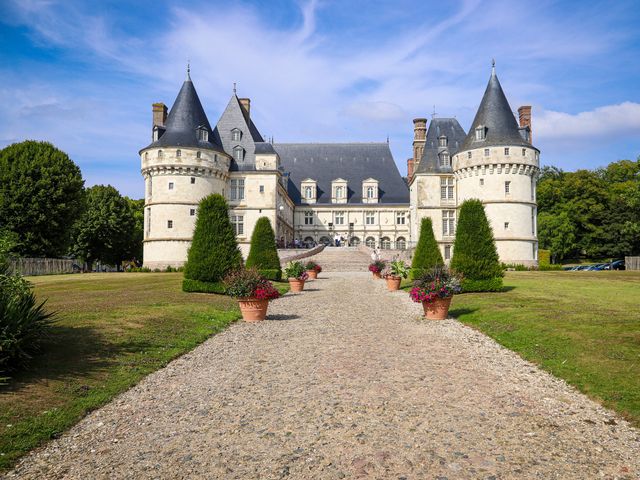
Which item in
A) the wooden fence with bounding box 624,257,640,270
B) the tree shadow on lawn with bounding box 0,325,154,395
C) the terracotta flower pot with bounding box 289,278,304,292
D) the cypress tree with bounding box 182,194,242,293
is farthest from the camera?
the wooden fence with bounding box 624,257,640,270

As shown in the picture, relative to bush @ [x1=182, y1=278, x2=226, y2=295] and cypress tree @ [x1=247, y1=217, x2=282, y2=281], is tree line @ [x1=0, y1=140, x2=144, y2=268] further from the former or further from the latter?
bush @ [x1=182, y1=278, x2=226, y2=295]

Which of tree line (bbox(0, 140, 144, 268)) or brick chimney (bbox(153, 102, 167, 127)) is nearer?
tree line (bbox(0, 140, 144, 268))

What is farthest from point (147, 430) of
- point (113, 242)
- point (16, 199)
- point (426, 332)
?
point (113, 242)

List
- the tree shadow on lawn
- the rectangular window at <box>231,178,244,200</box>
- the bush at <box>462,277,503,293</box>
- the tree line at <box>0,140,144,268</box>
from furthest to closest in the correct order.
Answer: the rectangular window at <box>231,178,244,200</box> < the tree line at <box>0,140,144,268</box> < the bush at <box>462,277,503,293</box> < the tree shadow on lawn

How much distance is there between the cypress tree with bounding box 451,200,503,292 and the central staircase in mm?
17687

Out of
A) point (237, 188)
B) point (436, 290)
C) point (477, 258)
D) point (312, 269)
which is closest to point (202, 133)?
point (237, 188)

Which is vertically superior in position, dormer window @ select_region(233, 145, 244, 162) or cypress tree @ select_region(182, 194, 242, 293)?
dormer window @ select_region(233, 145, 244, 162)

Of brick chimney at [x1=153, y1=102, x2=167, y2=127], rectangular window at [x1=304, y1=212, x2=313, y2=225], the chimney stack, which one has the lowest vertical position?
rectangular window at [x1=304, y1=212, x2=313, y2=225]

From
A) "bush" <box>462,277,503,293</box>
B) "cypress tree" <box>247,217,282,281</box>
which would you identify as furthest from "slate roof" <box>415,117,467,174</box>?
"bush" <box>462,277,503,293</box>

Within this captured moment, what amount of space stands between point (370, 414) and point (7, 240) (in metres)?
5.73

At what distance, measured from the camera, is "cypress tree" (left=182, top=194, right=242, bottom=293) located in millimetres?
17469

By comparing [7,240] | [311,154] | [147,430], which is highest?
[311,154]

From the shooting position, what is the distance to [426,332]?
11.0 m

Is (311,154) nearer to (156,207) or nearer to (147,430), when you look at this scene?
(156,207)
